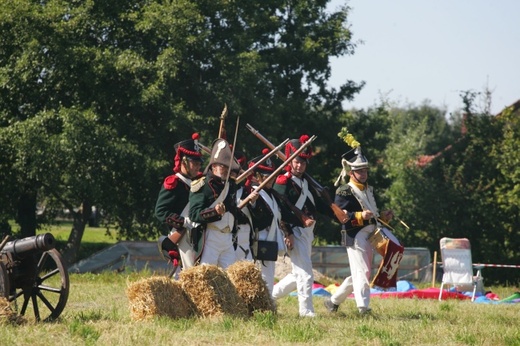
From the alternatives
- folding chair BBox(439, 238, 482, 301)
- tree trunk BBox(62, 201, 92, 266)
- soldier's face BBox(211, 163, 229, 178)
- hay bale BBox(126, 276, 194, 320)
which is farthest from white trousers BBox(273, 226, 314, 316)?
tree trunk BBox(62, 201, 92, 266)

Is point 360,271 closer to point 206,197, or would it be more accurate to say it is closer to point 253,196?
point 253,196

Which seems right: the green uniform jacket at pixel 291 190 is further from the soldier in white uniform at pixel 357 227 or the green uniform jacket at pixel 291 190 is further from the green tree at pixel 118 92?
the green tree at pixel 118 92

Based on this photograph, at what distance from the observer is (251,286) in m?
11.8

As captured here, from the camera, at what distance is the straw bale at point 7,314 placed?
10250 millimetres

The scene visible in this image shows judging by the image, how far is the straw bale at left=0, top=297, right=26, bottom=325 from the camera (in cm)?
1025

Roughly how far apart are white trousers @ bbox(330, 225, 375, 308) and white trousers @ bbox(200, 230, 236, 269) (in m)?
1.79

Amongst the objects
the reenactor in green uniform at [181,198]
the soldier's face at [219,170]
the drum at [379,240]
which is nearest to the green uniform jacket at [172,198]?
the reenactor in green uniform at [181,198]

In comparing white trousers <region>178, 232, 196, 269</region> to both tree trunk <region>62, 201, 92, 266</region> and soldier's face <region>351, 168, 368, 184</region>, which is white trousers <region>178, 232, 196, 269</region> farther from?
tree trunk <region>62, 201, 92, 266</region>

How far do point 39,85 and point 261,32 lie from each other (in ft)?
21.8

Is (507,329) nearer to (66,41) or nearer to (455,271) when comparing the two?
(455,271)

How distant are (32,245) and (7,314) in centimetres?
90

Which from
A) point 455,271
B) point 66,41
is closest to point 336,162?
point 66,41

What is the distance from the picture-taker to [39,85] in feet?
89.4

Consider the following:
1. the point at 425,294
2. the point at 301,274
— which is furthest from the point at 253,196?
the point at 425,294
